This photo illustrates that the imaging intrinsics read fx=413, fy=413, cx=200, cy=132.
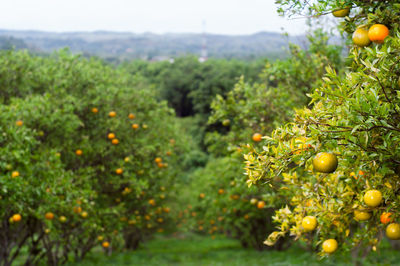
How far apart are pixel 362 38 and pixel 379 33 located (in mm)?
170

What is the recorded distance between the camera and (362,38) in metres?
2.92

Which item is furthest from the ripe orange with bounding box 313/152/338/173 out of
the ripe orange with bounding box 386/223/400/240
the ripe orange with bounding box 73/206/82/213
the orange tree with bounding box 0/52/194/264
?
the orange tree with bounding box 0/52/194/264

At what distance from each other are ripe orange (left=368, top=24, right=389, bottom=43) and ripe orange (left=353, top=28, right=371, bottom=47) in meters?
0.11

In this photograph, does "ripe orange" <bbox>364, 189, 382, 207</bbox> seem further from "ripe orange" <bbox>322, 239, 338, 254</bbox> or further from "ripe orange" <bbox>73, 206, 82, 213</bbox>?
"ripe orange" <bbox>73, 206, 82, 213</bbox>

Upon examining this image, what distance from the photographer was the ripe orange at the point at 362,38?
2.91 meters

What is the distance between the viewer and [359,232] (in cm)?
404

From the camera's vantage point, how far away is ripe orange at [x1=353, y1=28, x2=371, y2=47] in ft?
9.54

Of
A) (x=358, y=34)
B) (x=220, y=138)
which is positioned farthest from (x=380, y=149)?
(x=220, y=138)

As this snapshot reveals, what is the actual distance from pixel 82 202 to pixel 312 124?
21.8 feet

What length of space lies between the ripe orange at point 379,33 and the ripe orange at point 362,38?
114 mm

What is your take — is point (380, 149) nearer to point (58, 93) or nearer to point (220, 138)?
point (220, 138)

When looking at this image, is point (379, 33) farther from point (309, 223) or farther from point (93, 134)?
point (93, 134)

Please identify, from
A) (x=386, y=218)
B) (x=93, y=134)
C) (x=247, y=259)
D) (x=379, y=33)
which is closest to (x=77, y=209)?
(x=93, y=134)

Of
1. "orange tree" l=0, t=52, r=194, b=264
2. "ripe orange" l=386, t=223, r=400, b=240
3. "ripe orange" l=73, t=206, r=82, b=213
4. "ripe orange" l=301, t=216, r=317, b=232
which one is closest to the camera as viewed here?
"ripe orange" l=386, t=223, r=400, b=240
